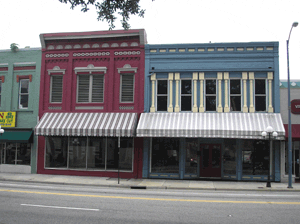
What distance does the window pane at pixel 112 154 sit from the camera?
19.0 m

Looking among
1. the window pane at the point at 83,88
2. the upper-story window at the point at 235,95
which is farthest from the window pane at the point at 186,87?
the window pane at the point at 83,88

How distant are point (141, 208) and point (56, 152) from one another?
1157cm

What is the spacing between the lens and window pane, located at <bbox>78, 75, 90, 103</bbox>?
65.7 feet

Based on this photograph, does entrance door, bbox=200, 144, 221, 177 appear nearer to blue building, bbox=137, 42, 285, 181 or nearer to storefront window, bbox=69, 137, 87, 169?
blue building, bbox=137, 42, 285, 181

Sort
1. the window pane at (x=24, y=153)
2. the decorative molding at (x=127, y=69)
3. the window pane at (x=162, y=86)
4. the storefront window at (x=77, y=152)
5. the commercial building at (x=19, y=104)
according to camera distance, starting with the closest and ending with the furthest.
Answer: the window pane at (x=162, y=86), the decorative molding at (x=127, y=69), the storefront window at (x=77, y=152), the commercial building at (x=19, y=104), the window pane at (x=24, y=153)

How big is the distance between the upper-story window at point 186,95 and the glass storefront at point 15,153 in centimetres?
1099

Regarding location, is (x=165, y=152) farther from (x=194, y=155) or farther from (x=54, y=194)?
(x=54, y=194)

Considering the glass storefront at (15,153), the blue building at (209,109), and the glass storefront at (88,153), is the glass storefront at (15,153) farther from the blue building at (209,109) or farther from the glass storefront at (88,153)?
the blue building at (209,109)

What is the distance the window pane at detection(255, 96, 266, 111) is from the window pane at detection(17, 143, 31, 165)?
50.3ft

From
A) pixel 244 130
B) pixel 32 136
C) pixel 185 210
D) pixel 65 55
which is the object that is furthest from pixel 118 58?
pixel 185 210

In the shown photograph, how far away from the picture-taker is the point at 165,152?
18.4 metres

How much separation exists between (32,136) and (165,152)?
29.9 feet

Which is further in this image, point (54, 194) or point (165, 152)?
point (165, 152)

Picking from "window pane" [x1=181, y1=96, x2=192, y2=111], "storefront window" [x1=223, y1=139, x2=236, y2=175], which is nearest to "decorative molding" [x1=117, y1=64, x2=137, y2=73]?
"window pane" [x1=181, y1=96, x2=192, y2=111]
